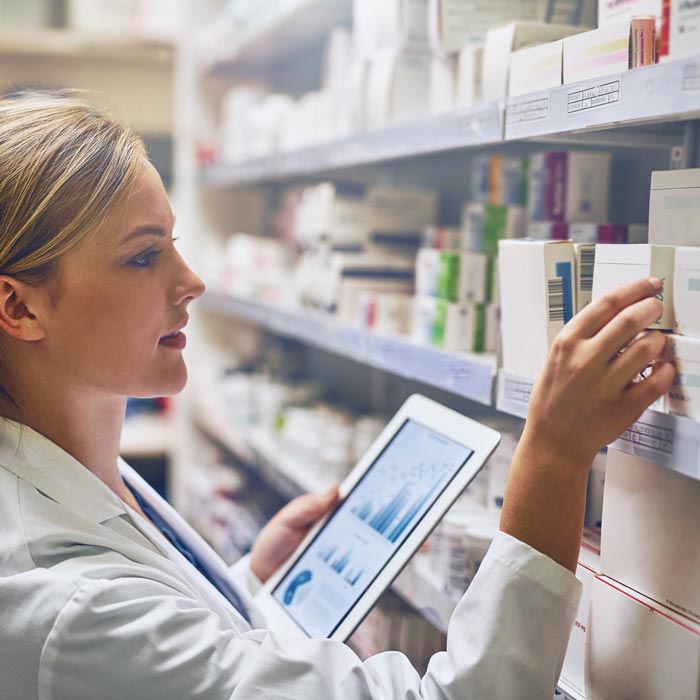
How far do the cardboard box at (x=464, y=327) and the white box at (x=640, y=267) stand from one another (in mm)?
483

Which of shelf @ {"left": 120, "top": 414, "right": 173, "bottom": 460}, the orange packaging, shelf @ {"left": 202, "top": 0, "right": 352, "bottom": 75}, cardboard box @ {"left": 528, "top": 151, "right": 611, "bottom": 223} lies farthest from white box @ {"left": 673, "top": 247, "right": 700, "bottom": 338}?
shelf @ {"left": 120, "top": 414, "right": 173, "bottom": 460}

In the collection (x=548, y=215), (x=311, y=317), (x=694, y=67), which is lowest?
(x=311, y=317)

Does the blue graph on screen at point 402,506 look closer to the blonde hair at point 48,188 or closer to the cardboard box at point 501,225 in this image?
the cardboard box at point 501,225

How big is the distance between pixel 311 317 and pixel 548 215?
0.74m

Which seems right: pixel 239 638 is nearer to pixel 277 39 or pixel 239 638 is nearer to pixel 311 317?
pixel 311 317

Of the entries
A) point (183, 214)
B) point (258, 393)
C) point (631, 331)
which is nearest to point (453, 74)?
point (631, 331)

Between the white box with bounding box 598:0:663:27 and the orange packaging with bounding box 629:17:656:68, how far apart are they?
0.02 m

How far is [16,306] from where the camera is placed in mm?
1193

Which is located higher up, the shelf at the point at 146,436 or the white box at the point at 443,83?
the white box at the point at 443,83

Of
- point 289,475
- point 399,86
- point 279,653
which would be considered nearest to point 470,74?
point 399,86

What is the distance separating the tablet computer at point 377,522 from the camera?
124 cm

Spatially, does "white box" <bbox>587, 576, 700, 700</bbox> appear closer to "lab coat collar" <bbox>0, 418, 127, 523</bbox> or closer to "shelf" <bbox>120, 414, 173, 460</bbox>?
"lab coat collar" <bbox>0, 418, 127, 523</bbox>

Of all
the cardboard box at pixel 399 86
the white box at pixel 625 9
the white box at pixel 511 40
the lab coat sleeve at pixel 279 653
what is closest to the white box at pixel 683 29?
the white box at pixel 625 9

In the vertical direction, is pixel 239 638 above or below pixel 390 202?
below
